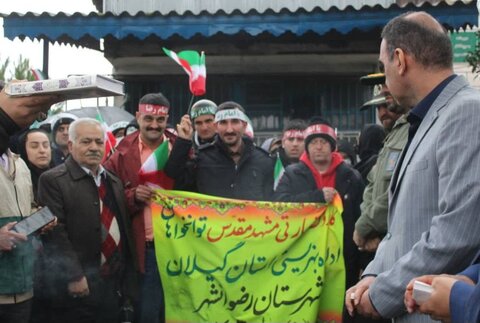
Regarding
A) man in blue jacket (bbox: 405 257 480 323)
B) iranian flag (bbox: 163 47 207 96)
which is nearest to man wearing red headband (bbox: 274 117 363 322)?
iranian flag (bbox: 163 47 207 96)

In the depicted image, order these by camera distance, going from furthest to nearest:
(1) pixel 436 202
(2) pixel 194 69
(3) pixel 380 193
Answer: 1. (2) pixel 194 69
2. (3) pixel 380 193
3. (1) pixel 436 202

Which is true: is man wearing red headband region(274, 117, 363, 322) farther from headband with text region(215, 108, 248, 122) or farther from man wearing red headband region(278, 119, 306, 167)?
man wearing red headband region(278, 119, 306, 167)

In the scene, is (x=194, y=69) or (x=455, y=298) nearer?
(x=455, y=298)

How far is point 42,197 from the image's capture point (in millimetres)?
6102

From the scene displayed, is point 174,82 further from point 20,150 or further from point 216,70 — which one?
point 20,150

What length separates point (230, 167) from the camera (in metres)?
6.87

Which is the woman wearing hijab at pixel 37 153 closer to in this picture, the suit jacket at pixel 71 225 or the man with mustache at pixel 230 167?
the suit jacket at pixel 71 225

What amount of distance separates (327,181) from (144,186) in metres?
1.57

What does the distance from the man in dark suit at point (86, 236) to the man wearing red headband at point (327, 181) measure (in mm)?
1407

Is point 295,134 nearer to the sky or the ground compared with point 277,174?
nearer to the sky

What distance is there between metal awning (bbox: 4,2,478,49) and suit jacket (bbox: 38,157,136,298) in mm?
4069

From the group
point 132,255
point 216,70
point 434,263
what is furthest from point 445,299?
point 216,70

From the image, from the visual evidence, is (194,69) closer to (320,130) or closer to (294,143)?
(320,130)

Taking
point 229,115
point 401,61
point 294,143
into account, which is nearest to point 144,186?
point 229,115
